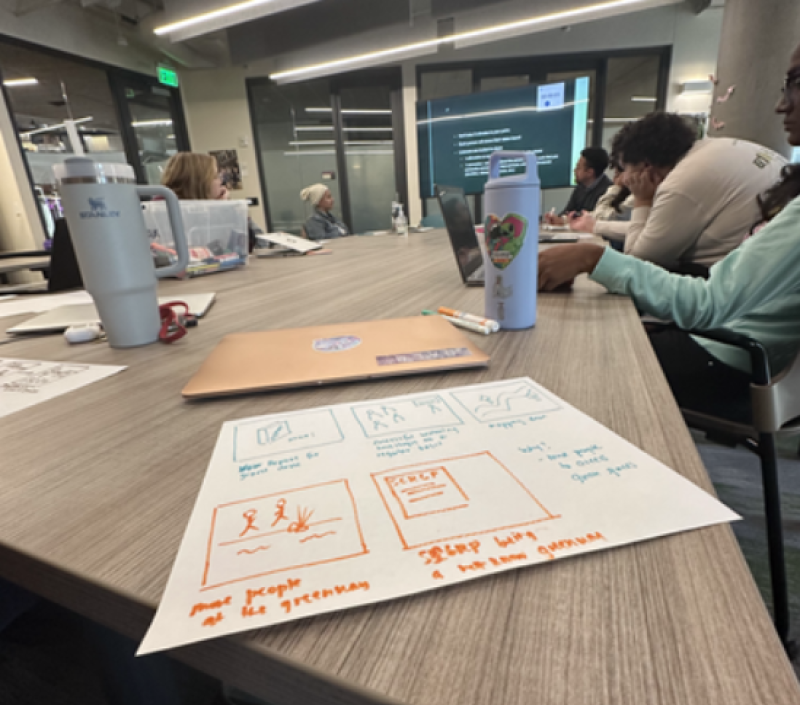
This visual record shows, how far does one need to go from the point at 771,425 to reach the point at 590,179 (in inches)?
131

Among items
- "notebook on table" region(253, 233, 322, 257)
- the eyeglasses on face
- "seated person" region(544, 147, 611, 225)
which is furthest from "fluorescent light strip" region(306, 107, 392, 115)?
the eyeglasses on face

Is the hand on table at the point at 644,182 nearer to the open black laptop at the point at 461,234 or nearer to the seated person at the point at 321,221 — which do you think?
the open black laptop at the point at 461,234

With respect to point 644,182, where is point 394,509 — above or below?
below

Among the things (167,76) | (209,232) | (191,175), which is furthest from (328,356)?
(167,76)

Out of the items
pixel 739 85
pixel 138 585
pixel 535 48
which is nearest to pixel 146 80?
pixel 535 48

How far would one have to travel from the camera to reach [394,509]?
0.78 feet

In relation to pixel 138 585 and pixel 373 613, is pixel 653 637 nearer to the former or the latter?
pixel 373 613

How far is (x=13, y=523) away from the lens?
9.8 inches

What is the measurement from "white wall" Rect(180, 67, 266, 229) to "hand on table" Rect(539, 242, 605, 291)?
5102 millimetres

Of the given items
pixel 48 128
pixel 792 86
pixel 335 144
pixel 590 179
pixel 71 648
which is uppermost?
pixel 48 128

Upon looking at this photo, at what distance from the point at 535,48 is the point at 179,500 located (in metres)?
5.37

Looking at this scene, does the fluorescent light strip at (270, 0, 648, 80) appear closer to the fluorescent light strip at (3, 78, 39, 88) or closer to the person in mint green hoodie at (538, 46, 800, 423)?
the fluorescent light strip at (3, 78, 39, 88)

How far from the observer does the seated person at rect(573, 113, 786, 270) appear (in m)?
1.30

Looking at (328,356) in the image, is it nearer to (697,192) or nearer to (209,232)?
(209,232)
